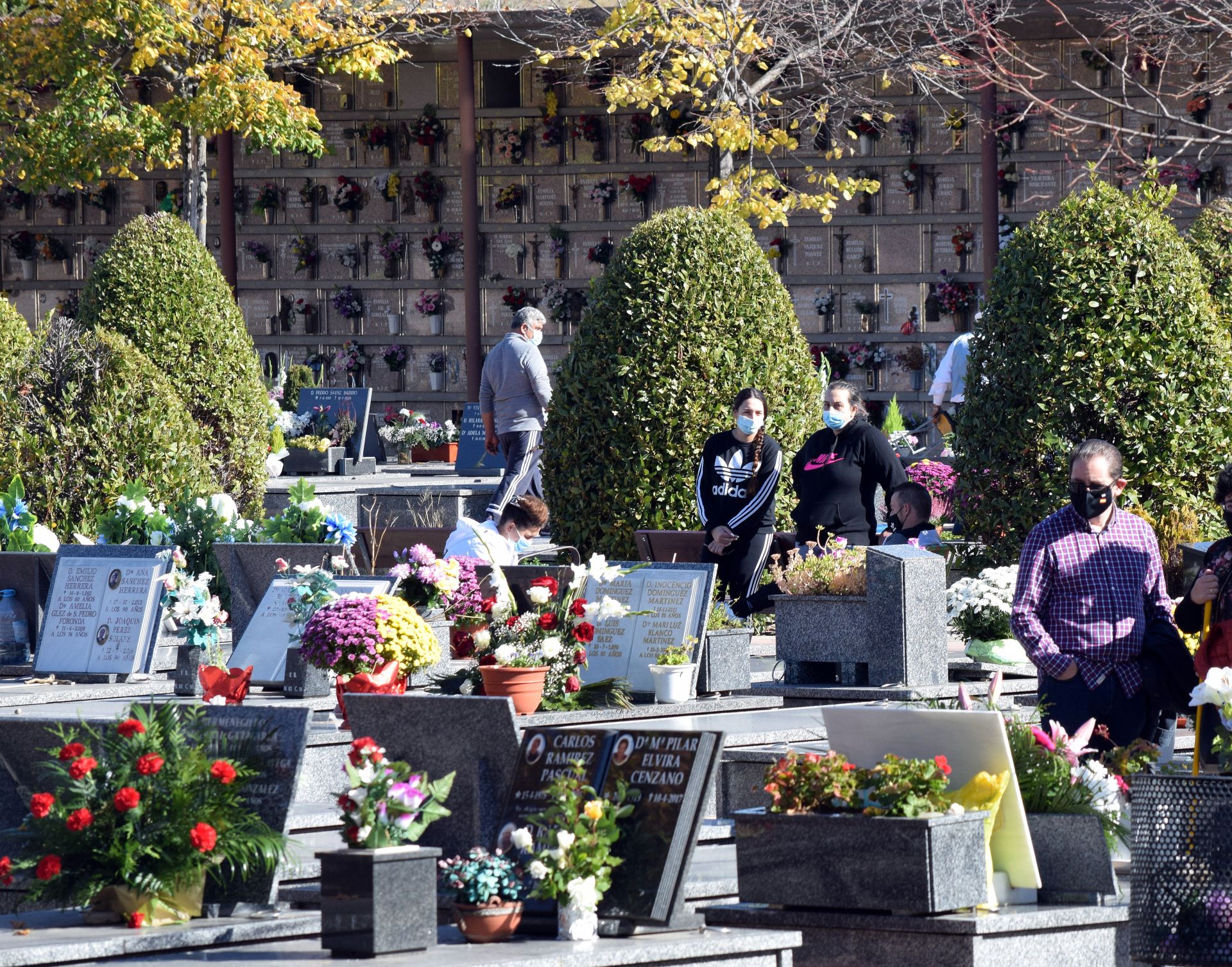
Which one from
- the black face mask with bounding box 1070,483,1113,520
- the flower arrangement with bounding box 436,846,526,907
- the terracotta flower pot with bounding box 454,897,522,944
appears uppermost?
the black face mask with bounding box 1070,483,1113,520

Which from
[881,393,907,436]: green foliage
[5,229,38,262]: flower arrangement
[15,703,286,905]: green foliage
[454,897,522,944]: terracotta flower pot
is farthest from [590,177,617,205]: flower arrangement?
[454,897,522,944]: terracotta flower pot

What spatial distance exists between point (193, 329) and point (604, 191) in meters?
10.0

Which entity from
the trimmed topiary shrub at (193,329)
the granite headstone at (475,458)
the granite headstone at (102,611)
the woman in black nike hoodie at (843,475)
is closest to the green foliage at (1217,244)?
the woman in black nike hoodie at (843,475)

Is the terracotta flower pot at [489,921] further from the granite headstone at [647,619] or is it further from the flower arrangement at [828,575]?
the flower arrangement at [828,575]

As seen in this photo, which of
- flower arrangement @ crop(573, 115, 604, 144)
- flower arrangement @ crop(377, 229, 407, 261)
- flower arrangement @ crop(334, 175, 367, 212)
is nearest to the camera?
flower arrangement @ crop(573, 115, 604, 144)

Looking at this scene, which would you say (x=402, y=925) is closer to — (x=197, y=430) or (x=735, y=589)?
(x=735, y=589)

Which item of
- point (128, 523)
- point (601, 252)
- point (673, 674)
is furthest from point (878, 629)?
point (601, 252)

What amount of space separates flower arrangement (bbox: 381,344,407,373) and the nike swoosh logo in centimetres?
1483

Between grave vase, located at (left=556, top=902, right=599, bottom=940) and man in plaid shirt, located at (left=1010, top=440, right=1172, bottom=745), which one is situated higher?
man in plaid shirt, located at (left=1010, top=440, right=1172, bottom=745)

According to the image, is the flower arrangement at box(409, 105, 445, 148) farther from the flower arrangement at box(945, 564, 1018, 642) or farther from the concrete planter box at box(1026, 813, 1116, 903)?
the concrete planter box at box(1026, 813, 1116, 903)

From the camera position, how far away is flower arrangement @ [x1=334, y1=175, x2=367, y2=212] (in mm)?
25812

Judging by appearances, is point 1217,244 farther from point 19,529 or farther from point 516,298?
point 19,529

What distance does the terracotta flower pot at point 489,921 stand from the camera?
548 centimetres

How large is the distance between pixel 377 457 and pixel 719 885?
1696cm
